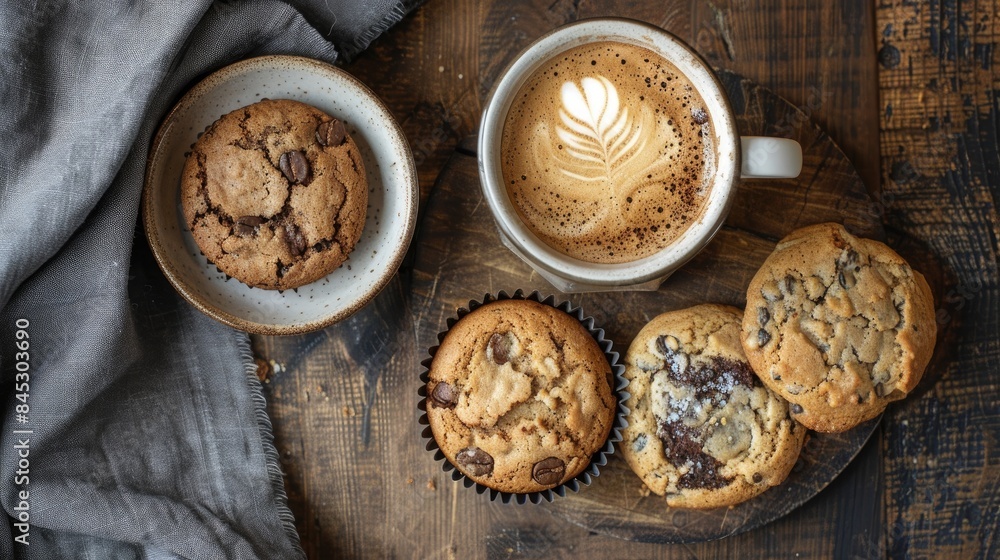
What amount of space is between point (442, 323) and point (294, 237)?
1.60 feet

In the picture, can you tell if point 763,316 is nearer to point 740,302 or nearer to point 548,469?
point 740,302

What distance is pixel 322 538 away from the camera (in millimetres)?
2324

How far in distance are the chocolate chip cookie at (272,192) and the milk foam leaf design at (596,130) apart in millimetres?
612

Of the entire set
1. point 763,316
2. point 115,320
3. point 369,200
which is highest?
point 369,200

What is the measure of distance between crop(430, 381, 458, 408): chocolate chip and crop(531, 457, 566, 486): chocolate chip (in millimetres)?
292

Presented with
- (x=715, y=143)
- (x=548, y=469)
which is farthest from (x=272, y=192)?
(x=715, y=143)

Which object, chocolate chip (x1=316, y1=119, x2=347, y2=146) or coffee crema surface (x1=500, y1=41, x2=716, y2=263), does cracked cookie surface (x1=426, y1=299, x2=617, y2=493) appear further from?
chocolate chip (x1=316, y1=119, x2=347, y2=146)

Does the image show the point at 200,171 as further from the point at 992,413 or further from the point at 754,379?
the point at 992,413

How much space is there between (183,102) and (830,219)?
188 cm

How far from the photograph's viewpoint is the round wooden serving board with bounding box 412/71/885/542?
7.15ft

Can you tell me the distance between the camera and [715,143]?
74.9 inches

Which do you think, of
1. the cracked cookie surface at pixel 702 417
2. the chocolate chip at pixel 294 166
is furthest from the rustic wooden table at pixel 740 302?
the chocolate chip at pixel 294 166

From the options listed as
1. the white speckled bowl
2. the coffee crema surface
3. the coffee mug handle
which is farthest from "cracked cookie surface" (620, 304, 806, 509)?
the white speckled bowl

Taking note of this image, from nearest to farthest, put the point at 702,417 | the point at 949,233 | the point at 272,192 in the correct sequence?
1. the point at 272,192
2. the point at 702,417
3. the point at 949,233
